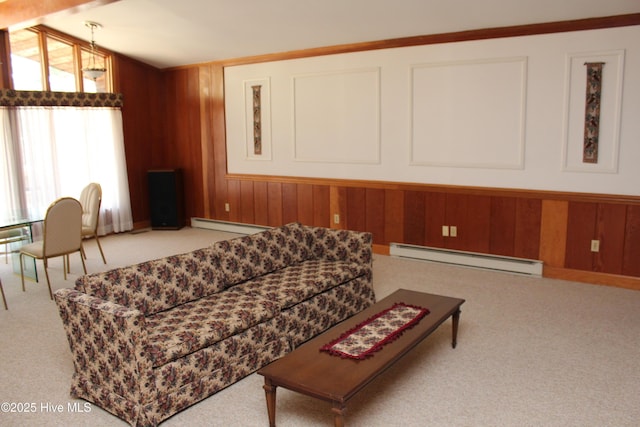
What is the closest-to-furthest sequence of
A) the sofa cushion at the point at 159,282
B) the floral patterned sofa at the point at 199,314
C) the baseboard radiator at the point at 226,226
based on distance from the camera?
the floral patterned sofa at the point at 199,314
the sofa cushion at the point at 159,282
the baseboard radiator at the point at 226,226

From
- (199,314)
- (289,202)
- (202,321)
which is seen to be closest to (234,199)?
(289,202)

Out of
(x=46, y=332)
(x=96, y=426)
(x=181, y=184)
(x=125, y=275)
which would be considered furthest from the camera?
(x=181, y=184)

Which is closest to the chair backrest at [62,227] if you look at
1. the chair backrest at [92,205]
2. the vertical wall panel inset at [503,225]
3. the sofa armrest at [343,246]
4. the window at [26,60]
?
the chair backrest at [92,205]

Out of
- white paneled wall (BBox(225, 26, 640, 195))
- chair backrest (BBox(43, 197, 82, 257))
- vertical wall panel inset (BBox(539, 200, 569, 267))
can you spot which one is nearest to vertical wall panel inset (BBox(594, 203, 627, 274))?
white paneled wall (BBox(225, 26, 640, 195))

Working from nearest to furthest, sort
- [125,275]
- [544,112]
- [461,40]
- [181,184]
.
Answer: [125,275], [544,112], [461,40], [181,184]

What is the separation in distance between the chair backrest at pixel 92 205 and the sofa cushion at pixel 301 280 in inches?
109

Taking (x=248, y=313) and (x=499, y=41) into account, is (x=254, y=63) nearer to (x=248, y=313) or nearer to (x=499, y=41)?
(x=499, y=41)

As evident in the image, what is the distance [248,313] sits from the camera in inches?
136

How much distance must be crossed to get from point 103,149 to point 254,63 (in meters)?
2.40

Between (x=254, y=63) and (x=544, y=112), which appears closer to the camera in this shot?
(x=544, y=112)

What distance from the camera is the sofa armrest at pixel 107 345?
283cm

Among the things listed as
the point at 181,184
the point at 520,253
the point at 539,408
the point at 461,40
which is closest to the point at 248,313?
the point at 539,408

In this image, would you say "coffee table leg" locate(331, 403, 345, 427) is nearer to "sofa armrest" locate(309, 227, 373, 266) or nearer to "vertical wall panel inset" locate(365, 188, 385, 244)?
"sofa armrest" locate(309, 227, 373, 266)

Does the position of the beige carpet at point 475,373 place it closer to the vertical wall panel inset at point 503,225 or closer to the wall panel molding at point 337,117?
the vertical wall panel inset at point 503,225
